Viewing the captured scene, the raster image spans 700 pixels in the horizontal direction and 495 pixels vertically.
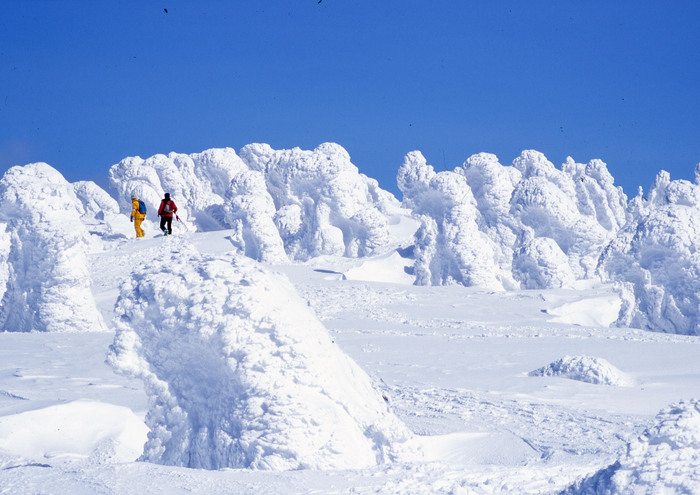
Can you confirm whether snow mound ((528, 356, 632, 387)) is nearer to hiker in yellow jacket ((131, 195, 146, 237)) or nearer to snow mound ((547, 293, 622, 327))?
snow mound ((547, 293, 622, 327))

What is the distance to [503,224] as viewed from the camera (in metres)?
29.6

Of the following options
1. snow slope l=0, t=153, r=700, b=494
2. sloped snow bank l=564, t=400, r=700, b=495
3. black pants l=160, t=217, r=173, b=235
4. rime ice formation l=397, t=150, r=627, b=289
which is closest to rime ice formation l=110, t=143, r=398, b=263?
black pants l=160, t=217, r=173, b=235

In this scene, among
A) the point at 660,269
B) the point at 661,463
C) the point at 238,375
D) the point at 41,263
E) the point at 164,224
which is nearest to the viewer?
the point at 661,463

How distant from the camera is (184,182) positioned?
3888 centimetres

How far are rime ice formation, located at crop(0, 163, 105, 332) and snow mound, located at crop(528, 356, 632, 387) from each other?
6.13 meters

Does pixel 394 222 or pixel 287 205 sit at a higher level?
pixel 287 205

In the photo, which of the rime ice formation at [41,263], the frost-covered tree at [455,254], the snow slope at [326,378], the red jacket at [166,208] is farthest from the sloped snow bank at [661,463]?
the red jacket at [166,208]

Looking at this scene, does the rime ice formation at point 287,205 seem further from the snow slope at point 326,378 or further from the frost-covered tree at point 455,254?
the snow slope at point 326,378

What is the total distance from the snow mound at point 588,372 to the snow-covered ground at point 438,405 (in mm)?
13

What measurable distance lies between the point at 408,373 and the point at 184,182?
32.6 meters

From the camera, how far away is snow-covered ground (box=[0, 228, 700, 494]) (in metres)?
3.36

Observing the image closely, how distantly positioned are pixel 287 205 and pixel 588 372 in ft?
71.8

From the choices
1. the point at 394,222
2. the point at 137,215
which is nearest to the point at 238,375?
the point at 137,215

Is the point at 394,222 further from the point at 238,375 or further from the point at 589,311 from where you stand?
the point at 238,375
